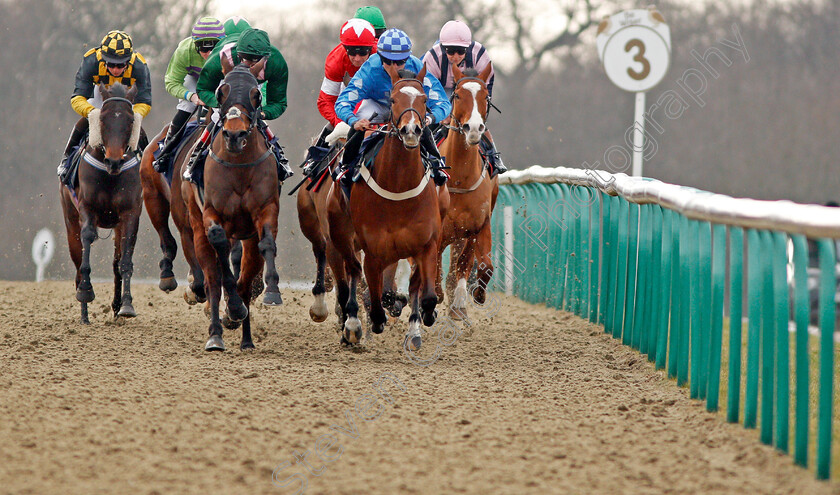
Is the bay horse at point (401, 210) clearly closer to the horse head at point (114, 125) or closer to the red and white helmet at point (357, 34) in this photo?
the red and white helmet at point (357, 34)

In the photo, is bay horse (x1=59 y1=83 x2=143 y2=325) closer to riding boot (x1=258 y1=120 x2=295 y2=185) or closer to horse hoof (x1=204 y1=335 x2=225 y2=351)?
riding boot (x1=258 y1=120 x2=295 y2=185)

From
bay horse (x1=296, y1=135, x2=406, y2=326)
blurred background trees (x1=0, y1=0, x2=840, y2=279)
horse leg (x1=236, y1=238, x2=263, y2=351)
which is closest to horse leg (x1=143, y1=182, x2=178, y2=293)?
horse leg (x1=236, y1=238, x2=263, y2=351)

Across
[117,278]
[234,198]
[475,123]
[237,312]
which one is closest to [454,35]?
[475,123]

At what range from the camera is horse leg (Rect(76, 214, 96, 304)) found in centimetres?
889

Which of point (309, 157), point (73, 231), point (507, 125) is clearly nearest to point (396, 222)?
point (309, 157)

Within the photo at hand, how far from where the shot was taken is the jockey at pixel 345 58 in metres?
8.03

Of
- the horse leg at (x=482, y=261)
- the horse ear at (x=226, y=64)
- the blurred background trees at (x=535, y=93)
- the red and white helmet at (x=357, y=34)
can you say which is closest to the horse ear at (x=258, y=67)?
the horse ear at (x=226, y=64)

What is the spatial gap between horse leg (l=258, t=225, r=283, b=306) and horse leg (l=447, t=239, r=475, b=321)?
180 centimetres

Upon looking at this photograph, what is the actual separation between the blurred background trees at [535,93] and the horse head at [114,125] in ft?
45.8

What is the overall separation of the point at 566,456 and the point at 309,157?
4.22 meters

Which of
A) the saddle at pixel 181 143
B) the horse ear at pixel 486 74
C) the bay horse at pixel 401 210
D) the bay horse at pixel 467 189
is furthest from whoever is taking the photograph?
the horse ear at pixel 486 74

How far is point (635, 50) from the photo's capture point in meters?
9.28

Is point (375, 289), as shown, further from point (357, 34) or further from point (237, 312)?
point (357, 34)

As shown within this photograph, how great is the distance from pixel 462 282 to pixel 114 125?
289 cm
